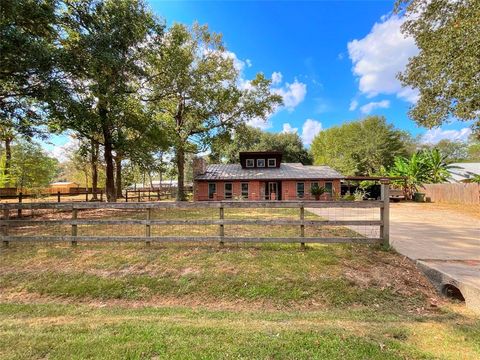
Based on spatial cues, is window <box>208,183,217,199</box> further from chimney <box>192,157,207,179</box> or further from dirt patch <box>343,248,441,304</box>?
dirt patch <box>343,248,441,304</box>

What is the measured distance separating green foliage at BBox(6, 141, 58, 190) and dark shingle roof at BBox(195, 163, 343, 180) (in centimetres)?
1131

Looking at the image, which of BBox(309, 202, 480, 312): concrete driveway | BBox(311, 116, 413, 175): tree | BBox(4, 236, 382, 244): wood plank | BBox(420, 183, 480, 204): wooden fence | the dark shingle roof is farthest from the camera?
BBox(311, 116, 413, 175): tree

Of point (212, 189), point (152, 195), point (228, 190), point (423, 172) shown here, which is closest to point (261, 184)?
point (228, 190)

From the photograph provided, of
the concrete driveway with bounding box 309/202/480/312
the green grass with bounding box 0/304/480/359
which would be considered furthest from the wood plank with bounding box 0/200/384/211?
the green grass with bounding box 0/304/480/359

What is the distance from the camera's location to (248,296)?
4.60m

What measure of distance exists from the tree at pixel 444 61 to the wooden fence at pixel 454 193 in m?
7.67

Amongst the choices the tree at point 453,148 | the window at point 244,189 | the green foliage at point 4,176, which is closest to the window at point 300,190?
the window at point 244,189

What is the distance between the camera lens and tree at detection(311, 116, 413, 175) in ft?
142

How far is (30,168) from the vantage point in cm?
1892

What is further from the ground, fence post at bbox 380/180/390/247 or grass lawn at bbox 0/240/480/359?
fence post at bbox 380/180/390/247

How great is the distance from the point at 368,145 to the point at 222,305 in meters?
45.0

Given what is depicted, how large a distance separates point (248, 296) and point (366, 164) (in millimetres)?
44243

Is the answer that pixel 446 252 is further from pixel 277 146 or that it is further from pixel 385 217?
pixel 277 146

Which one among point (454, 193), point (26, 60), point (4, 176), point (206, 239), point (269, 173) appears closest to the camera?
point (206, 239)
